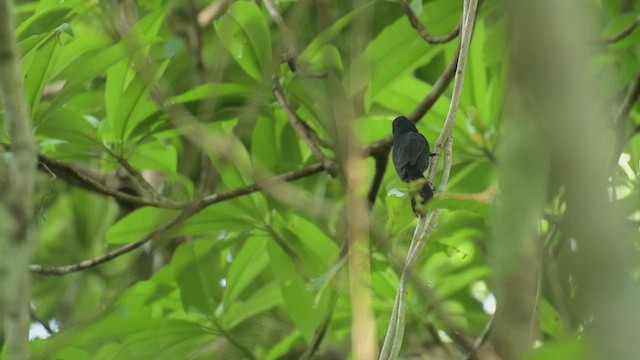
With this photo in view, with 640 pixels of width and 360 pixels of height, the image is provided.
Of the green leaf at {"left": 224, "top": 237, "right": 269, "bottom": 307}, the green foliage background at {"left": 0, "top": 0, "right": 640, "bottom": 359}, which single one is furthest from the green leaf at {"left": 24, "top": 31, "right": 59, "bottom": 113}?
the green leaf at {"left": 224, "top": 237, "right": 269, "bottom": 307}

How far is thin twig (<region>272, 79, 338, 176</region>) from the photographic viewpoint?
2053 mm

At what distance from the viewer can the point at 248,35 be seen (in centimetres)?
213

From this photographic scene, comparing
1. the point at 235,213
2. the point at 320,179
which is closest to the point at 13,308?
the point at 235,213

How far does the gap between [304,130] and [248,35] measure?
25cm

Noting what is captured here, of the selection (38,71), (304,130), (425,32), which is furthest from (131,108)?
(425,32)

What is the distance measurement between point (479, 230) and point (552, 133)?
193 centimetres

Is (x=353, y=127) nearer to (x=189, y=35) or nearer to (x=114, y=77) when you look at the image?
(x=114, y=77)

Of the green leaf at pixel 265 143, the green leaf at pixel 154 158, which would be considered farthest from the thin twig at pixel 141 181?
the green leaf at pixel 265 143

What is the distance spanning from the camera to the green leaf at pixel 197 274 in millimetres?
2250

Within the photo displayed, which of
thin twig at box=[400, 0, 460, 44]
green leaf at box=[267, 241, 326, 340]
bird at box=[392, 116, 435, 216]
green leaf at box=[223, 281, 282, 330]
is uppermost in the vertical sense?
thin twig at box=[400, 0, 460, 44]

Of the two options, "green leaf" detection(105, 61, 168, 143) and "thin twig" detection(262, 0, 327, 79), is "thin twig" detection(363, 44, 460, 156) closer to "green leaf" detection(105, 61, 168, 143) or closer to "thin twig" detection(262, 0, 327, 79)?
"thin twig" detection(262, 0, 327, 79)

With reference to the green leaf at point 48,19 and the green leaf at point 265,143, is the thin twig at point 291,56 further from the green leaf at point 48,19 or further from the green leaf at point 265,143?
the green leaf at point 48,19

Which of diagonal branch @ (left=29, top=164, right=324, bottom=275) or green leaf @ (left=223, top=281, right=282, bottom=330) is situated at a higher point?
diagonal branch @ (left=29, top=164, right=324, bottom=275)

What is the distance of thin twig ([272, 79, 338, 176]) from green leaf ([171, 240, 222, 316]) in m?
0.39
